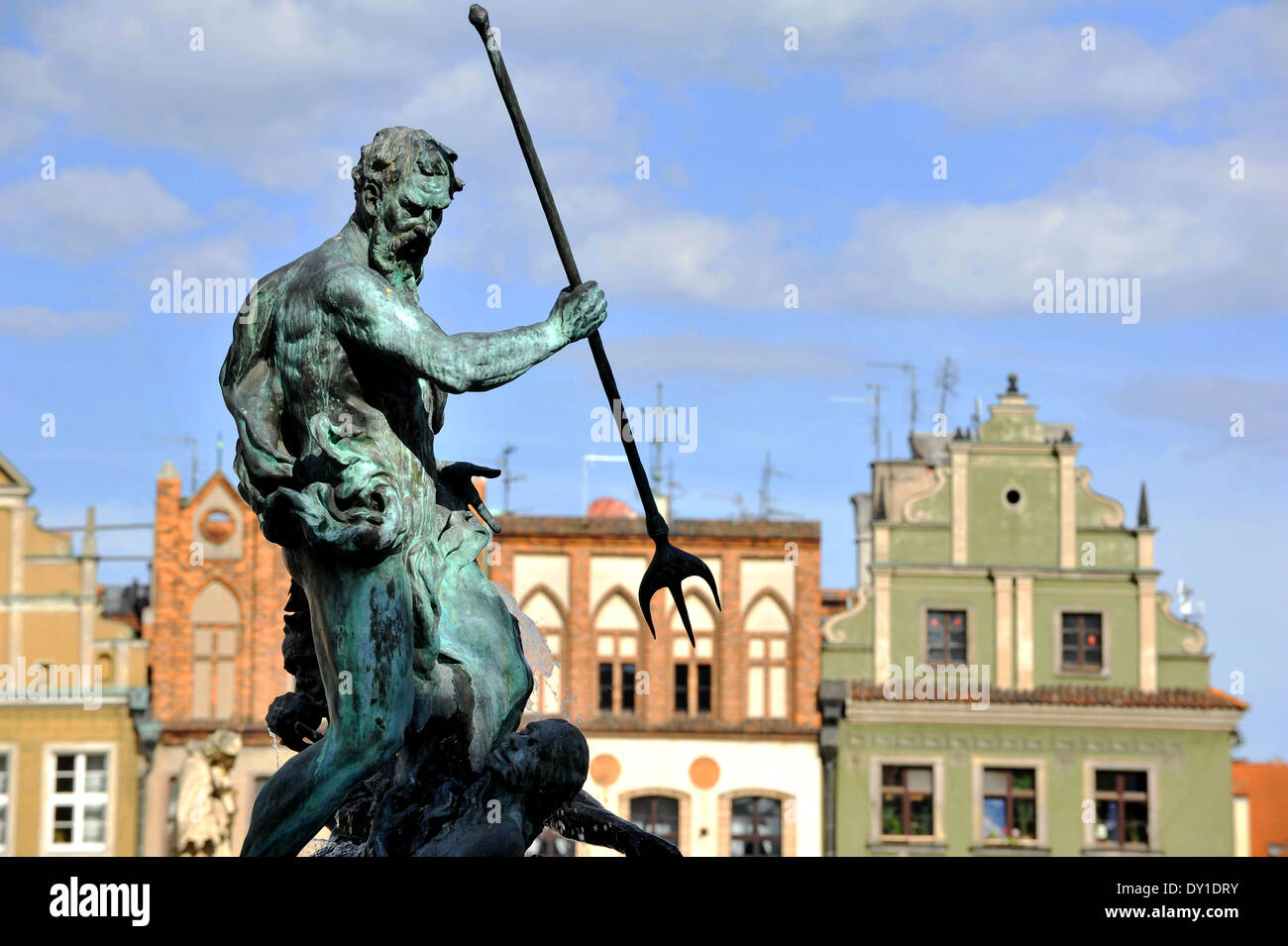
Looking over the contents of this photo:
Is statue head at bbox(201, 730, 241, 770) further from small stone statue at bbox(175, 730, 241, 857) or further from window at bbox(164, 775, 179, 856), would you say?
window at bbox(164, 775, 179, 856)

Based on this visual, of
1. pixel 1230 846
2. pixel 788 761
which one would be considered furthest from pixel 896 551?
pixel 1230 846

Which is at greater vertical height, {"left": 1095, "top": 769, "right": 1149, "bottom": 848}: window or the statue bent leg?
the statue bent leg

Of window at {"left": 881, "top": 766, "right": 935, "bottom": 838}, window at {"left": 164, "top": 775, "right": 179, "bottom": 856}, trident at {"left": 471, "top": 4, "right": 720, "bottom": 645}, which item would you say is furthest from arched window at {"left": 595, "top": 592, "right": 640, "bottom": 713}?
trident at {"left": 471, "top": 4, "right": 720, "bottom": 645}

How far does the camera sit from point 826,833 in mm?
42938

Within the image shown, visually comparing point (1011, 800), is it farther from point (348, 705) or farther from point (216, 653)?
point (348, 705)

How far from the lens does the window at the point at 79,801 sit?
138ft

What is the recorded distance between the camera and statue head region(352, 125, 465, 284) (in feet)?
22.6

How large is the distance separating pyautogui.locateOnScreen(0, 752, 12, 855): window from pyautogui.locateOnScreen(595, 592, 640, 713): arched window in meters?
11.5

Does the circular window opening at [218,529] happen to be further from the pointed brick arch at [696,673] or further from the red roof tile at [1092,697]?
the red roof tile at [1092,697]

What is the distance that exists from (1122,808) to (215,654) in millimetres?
18099

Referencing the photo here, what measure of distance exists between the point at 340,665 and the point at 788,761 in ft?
124

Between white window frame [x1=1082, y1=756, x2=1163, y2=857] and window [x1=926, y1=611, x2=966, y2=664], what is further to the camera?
window [x1=926, y1=611, x2=966, y2=664]

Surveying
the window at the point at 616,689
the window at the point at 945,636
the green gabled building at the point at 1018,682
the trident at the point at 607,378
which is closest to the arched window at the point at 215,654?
the window at the point at 616,689
